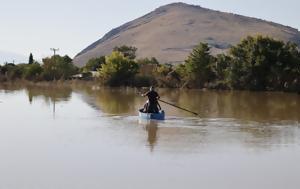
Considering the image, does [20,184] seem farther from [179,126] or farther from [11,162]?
[179,126]

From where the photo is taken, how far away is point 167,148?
605 inches

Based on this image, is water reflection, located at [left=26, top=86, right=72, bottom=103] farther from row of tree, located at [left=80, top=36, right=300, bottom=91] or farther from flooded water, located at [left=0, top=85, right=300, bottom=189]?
flooded water, located at [left=0, top=85, right=300, bottom=189]

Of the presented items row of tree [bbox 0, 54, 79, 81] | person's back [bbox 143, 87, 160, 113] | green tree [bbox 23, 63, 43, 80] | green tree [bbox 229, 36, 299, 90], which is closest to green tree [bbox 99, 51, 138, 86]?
row of tree [bbox 0, 54, 79, 81]

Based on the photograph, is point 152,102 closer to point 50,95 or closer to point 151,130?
point 151,130

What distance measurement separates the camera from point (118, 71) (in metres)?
69.7

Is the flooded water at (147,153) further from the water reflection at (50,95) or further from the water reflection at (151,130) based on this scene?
the water reflection at (50,95)

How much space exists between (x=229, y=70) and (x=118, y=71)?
14813 millimetres

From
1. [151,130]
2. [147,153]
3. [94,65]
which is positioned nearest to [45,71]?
[94,65]

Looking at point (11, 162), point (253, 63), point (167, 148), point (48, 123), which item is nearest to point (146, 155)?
point (167, 148)

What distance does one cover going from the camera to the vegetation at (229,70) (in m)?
60.1

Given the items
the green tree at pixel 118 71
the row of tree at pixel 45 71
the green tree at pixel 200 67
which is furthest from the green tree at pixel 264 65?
the row of tree at pixel 45 71

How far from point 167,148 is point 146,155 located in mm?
1320

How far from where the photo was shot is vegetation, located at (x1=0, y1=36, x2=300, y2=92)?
60.1 meters

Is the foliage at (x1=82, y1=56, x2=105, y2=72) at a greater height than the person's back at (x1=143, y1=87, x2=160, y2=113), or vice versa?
the foliage at (x1=82, y1=56, x2=105, y2=72)
